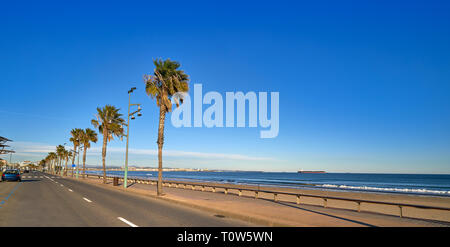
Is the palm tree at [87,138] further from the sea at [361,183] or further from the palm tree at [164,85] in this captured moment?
the palm tree at [164,85]

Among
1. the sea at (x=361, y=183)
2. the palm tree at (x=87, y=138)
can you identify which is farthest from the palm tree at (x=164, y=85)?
the palm tree at (x=87, y=138)

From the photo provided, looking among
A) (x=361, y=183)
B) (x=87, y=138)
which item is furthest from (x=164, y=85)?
(x=361, y=183)

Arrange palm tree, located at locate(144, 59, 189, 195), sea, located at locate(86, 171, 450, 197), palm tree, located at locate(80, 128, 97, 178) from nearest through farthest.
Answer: palm tree, located at locate(144, 59, 189, 195)
sea, located at locate(86, 171, 450, 197)
palm tree, located at locate(80, 128, 97, 178)

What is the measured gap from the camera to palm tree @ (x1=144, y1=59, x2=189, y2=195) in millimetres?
21609

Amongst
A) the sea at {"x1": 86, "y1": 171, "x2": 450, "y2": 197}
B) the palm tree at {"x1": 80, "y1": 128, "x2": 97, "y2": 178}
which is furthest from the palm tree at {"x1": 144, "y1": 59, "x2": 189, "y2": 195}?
the palm tree at {"x1": 80, "y1": 128, "x2": 97, "y2": 178}

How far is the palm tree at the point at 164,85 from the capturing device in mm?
21609

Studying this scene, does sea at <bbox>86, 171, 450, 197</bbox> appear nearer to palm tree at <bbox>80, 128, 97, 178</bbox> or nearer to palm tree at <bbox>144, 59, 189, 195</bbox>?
palm tree at <bbox>80, 128, 97, 178</bbox>

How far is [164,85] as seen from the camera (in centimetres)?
2184

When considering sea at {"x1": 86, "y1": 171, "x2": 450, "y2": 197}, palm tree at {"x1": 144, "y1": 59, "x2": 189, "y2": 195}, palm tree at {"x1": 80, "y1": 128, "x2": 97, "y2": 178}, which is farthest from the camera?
palm tree at {"x1": 80, "y1": 128, "x2": 97, "y2": 178}
